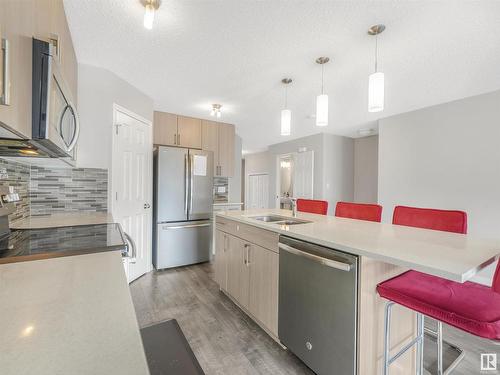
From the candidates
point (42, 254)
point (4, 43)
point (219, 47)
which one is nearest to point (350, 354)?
point (42, 254)

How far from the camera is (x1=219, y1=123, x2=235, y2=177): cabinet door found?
446cm

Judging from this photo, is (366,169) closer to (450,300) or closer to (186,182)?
(186,182)

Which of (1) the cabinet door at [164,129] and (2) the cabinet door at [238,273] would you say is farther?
(1) the cabinet door at [164,129]

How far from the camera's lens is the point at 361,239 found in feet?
4.39

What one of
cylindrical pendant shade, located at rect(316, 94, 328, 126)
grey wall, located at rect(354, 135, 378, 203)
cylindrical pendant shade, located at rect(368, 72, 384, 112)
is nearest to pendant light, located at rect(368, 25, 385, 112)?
cylindrical pendant shade, located at rect(368, 72, 384, 112)

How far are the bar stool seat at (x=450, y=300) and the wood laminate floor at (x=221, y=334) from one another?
801 millimetres

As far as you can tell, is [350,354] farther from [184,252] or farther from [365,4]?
[184,252]

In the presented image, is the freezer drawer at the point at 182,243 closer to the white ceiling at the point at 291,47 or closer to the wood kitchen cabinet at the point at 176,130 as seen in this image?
the wood kitchen cabinet at the point at 176,130

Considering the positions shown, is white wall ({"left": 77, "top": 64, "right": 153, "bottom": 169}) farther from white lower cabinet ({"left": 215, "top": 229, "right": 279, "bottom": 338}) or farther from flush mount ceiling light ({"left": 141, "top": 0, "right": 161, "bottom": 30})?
white lower cabinet ({"left": 215, "top": 229, "right": 279, "bottom": 338})

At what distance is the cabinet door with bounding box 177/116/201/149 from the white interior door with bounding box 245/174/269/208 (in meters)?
3.69

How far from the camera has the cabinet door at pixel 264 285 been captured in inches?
68.9

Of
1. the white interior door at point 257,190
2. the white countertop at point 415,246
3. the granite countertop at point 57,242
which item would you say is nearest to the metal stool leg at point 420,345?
the white countertop at point 415,246

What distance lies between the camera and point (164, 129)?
3867 millimetres

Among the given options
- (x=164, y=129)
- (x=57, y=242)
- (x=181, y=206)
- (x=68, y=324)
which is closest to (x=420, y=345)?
(x=68, y=324)
